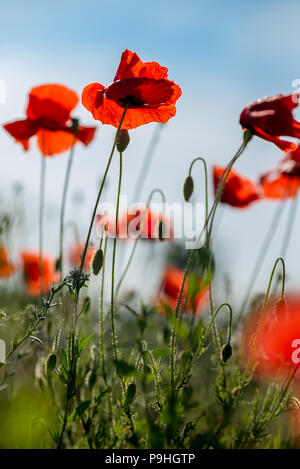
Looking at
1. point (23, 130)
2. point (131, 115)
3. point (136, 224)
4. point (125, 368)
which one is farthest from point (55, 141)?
point (125, 368)

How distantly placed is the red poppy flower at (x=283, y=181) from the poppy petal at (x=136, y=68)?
712mm

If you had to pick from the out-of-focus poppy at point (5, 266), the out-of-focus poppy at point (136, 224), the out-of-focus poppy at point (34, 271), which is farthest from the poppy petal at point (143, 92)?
the out-of-focus poppy at point (34, 271)

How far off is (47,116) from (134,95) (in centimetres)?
55

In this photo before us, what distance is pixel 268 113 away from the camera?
1340mm

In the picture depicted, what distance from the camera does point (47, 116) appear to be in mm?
1812

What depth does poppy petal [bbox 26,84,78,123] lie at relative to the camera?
1.77 m

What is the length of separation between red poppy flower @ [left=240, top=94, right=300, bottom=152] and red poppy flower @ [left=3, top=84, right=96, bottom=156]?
62cm

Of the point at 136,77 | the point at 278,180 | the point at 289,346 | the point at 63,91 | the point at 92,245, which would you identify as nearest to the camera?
the point at 136,77

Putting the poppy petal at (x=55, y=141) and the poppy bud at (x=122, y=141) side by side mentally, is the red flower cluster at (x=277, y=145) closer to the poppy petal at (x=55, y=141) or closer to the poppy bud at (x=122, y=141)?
the poppy bud at (x=122, y=141)

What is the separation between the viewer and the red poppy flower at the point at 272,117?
134 cm

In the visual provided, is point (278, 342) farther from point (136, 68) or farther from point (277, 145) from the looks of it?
point (136, 68)
